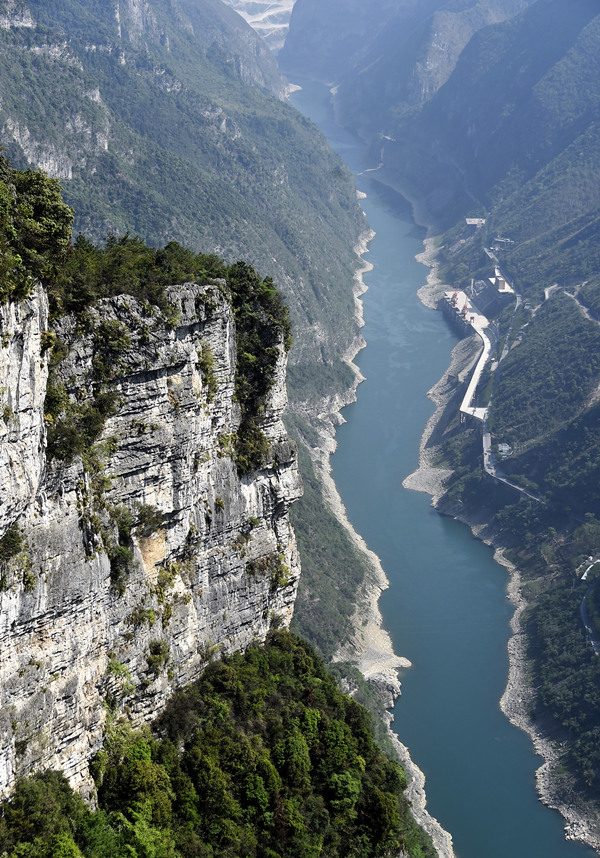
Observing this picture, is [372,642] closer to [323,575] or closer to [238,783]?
[323,575]

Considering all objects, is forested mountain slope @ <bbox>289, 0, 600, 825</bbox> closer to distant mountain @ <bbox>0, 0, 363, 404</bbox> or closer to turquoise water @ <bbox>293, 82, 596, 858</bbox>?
turquoise water @ <bbox>293, 82, 596, 858</bbox>

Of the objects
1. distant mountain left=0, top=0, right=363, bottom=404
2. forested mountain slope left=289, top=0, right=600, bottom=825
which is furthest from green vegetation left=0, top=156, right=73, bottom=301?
distant mountain left=0, top=0, right=363, bottom=404

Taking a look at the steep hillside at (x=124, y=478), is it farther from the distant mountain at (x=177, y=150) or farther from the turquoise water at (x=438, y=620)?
the distant mountain at (x=177, y=150)

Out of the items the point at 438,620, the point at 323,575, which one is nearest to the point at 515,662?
the point at 438,620

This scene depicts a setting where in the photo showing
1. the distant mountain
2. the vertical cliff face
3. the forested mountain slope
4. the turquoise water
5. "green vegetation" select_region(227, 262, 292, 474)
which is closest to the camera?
the vertical cliff face

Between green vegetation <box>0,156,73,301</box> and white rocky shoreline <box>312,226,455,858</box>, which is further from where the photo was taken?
white rocky shoreline <box>312,226,455,858</box>

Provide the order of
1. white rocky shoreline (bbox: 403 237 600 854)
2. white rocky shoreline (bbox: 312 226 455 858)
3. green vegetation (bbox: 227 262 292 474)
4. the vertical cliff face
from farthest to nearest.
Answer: white rocky shoreline (bbox: 403 237 600 854)
white rocky shoreline (bbox: 312 226 455 858)
green vegetation (bbox: 227 262 292 474)
the vertical cliff face
